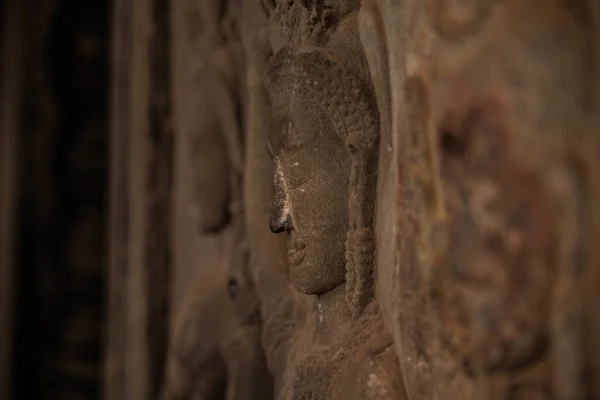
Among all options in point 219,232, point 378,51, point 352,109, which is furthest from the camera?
point 219,232

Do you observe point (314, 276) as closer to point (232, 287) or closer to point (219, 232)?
point (232, 287)

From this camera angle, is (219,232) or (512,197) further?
(219,232)

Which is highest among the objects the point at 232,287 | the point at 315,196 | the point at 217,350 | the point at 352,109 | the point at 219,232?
the point at 352,109

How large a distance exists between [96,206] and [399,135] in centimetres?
205

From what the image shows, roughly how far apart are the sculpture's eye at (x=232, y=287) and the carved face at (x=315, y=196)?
0.50 metres

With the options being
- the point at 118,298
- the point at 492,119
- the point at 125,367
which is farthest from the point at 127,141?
the point at 492,119

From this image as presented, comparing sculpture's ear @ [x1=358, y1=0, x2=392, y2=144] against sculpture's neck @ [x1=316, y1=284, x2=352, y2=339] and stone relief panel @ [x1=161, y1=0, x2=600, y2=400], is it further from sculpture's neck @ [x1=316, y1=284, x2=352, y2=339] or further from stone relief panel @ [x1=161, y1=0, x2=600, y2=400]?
sculpture's neck @ [x1=316, y1=284, x2=352, y2=339]

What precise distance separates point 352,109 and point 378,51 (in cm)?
14

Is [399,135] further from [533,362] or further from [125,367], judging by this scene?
[125,367]

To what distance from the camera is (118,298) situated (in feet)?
7.05

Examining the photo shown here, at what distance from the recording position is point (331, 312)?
1175mm

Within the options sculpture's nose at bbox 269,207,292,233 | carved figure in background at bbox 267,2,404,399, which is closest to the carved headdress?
carved figure in background at bbox 267,2,404,399

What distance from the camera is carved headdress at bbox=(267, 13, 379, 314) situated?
1045 millimetres

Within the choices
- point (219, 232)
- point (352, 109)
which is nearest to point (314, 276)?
point (352, 109)
